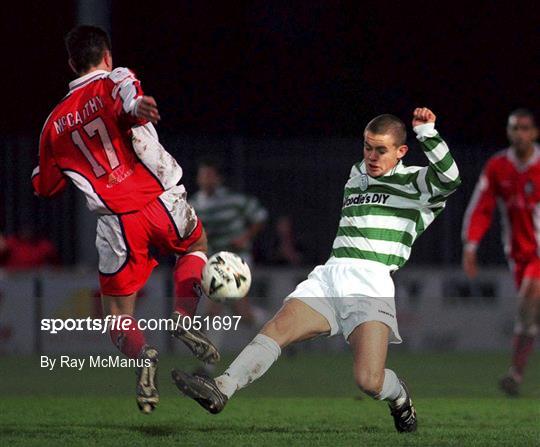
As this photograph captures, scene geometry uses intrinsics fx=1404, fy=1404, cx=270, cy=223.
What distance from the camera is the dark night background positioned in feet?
75.8

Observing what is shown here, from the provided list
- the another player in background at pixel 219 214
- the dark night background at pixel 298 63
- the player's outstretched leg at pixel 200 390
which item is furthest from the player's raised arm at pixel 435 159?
the dark night background at pixel 298 63

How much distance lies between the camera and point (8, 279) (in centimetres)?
1446

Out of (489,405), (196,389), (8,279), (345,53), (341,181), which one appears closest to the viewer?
(196,389)

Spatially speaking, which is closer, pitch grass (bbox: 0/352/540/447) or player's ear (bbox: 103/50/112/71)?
pitch grass (bbox: 0/352/540/447)

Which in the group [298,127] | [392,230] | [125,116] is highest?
[125,116]

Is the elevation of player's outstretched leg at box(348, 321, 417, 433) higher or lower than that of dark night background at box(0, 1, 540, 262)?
higher

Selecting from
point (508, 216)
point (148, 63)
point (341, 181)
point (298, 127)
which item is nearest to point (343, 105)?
point (298, 127)

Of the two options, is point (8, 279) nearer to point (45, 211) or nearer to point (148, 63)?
point (45, 211)

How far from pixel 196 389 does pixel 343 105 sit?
16551mm

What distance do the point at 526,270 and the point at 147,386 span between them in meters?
4.25

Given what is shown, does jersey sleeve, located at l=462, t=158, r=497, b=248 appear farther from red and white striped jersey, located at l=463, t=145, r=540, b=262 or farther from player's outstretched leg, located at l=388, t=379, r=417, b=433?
player's outstretched leg, located at l=388, t=379, r=417, b=433

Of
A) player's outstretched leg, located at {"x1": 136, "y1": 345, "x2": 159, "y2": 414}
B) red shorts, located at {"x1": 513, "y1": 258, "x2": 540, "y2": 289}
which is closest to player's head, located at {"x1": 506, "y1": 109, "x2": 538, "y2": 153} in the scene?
red shorts, located at {"x1": 513, "y1": 258, "x2": 540, "y2": 289}

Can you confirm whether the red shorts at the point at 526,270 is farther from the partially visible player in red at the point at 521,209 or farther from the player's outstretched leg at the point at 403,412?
the player's outstretched leg at the point at 403,412

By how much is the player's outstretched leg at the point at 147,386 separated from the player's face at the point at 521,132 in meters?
4.14
